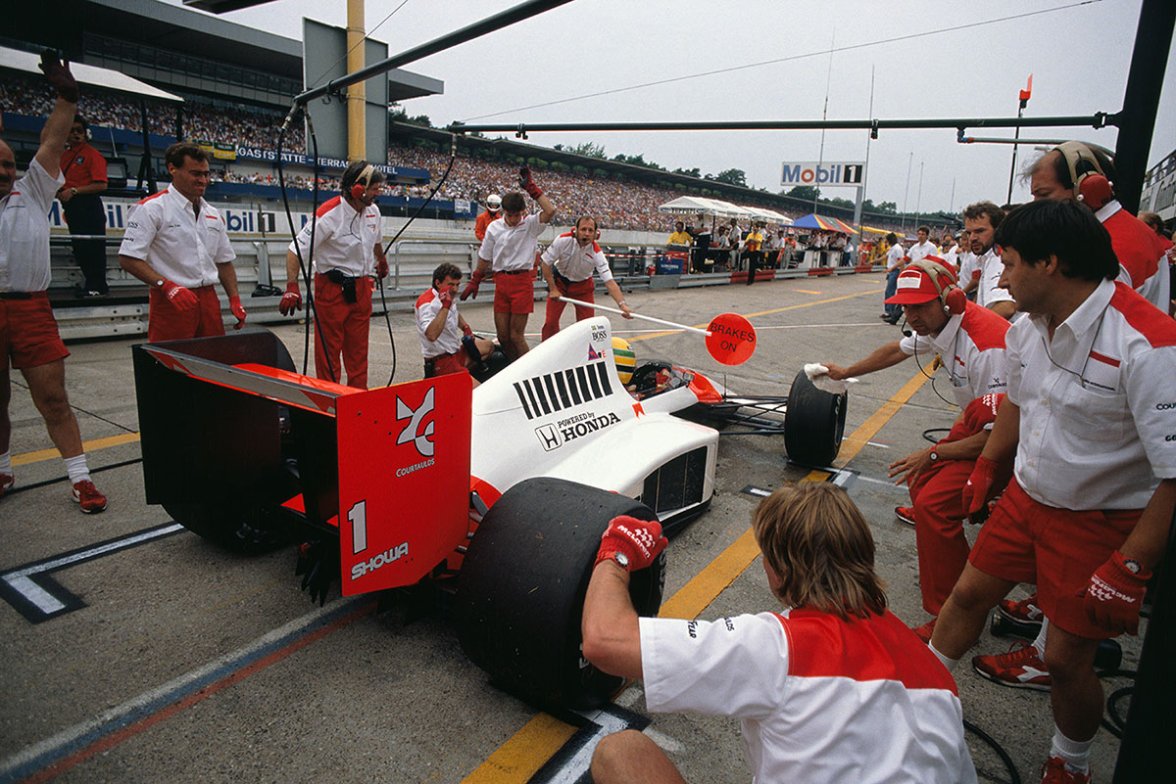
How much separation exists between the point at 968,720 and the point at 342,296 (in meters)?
4.56

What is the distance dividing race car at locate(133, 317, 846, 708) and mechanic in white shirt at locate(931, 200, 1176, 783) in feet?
4.03

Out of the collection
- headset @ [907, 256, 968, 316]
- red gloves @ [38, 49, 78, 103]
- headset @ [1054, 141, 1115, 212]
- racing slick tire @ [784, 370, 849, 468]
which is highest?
red gloves @ [38, 49, 78, 103]

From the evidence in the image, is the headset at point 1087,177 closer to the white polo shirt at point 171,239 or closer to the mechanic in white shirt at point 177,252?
the mechanic in white shirt at point 177,252

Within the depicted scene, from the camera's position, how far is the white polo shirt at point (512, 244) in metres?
6.84

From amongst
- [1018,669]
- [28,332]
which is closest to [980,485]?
[1018,669]

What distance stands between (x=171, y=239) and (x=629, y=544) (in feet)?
13.2

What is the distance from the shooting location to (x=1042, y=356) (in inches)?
84.7

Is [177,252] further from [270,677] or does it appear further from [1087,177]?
[1087,177]

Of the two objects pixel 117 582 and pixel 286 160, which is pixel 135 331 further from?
pixel 286 160

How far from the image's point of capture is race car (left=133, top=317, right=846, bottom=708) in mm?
2092

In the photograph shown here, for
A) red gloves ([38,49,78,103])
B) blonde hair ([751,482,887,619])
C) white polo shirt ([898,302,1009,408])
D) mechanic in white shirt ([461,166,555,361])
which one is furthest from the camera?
mechanic in white shirt ([461,166,555,361])

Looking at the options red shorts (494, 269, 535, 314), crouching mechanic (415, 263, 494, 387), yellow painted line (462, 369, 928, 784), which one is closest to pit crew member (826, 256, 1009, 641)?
yellow painted line (462, 369, 928, 784)

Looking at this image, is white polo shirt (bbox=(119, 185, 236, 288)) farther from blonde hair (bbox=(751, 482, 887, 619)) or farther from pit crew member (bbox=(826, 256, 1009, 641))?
blonde hair (bbox=(751, 482, 887, 619))

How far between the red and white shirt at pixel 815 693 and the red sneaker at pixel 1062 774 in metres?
1.07
